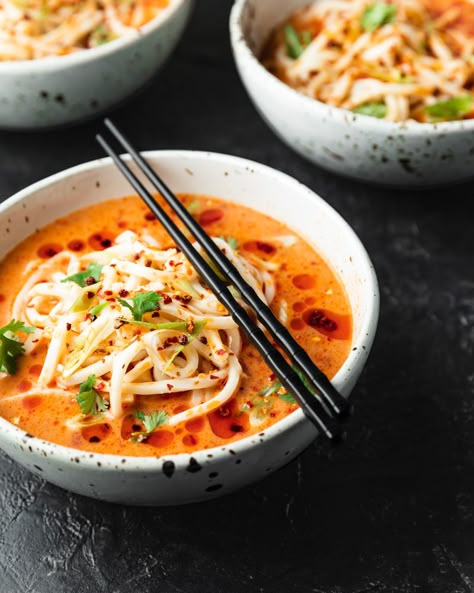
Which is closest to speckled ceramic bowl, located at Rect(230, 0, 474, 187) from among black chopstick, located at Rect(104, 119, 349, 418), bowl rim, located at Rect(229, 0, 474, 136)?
bowl rim, located at Rect(229, 0, 474, 136)

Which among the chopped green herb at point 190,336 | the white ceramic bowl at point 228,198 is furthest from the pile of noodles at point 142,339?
the white ceramic bowl at point 228,198

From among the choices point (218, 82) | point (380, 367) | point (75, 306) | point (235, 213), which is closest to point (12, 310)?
point (75, 306)

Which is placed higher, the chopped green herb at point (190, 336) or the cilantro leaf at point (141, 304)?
the cilantro leaf at point (141, 304)

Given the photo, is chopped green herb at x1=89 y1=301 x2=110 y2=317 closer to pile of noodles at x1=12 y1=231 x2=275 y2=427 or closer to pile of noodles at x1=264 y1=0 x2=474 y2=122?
pile of noodles at x1=12 y1=231 x2=275 y2=427

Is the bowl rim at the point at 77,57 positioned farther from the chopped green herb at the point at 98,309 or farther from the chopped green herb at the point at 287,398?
the chopped green herb at the point at 287,398

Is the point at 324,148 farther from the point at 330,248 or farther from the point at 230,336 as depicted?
the point at 230,336

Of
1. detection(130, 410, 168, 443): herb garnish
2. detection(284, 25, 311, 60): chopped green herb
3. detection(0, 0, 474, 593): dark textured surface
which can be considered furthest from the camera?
detection(284, 25, 311, 60): chopped green herb
